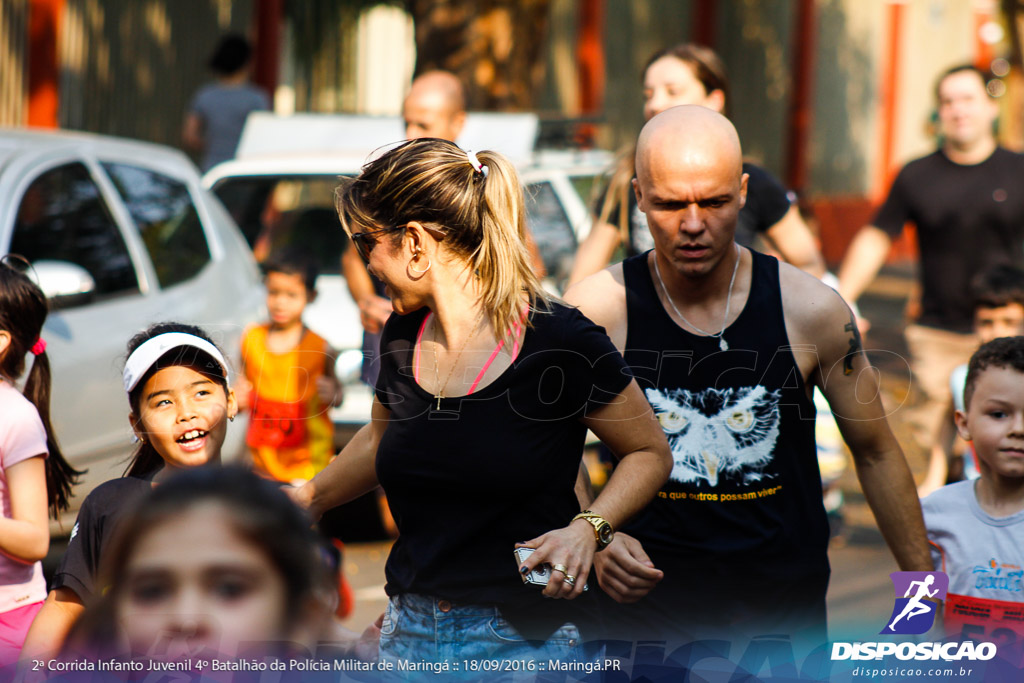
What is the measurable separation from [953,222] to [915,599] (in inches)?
144

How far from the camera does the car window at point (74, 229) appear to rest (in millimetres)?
5570

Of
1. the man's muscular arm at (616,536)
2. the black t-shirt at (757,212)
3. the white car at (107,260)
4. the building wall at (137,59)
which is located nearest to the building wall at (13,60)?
the building wall at (137,59)

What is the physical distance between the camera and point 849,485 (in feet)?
28.7

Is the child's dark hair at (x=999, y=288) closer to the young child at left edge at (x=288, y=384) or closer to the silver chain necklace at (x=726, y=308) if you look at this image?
the silver chain necklace at (x=726, y=308)

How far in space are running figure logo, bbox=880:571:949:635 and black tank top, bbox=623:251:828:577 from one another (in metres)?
0.25

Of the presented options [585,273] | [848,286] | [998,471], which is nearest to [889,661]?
[998,471]

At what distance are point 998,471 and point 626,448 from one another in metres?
1.15

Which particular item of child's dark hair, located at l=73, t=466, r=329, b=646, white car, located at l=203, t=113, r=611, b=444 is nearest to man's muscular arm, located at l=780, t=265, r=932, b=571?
child's dark hair, located at l=73, t=466, r=329, b=646

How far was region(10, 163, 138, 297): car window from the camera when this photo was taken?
5570 mm

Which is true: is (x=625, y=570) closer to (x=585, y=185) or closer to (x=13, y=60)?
(x=585, y=185)

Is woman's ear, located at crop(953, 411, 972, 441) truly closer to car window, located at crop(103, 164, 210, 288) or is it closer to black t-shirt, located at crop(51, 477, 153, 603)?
black t-shirt, located at crop(51, 477, 153, 603)

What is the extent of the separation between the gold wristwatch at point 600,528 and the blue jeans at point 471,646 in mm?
242

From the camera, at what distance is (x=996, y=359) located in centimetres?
339

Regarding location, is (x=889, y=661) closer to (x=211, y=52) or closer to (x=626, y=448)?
(x=626, y=448)
